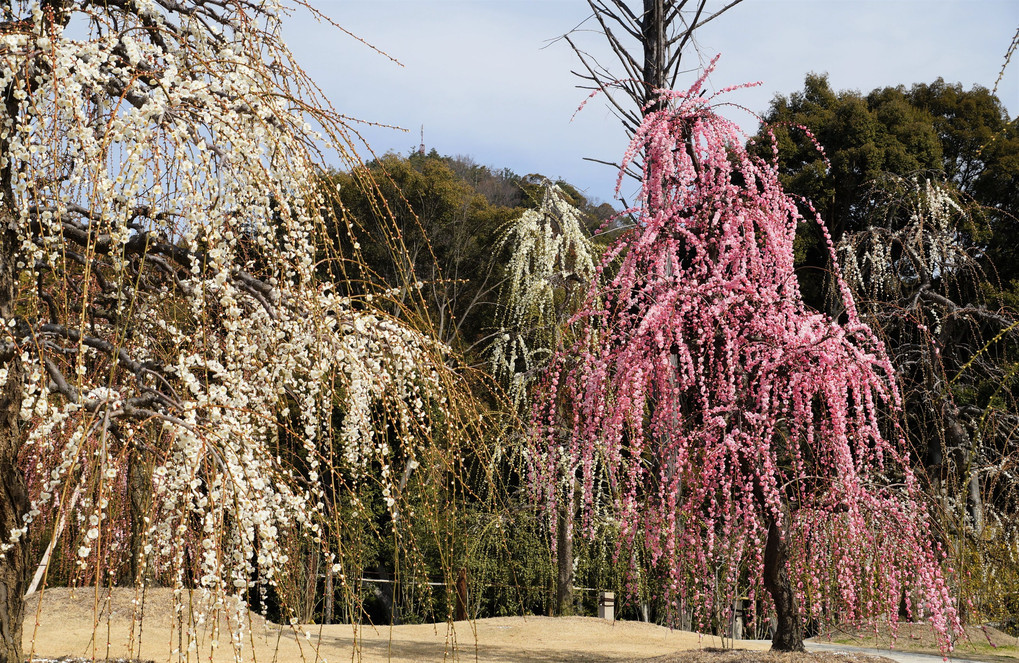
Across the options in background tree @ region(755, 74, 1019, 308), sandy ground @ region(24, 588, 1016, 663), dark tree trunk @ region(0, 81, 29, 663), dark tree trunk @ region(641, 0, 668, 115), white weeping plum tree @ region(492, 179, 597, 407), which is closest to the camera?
dark tree trunk @ region(0, 81, 29, 663)

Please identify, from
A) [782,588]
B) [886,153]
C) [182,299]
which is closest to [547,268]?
[782,588]

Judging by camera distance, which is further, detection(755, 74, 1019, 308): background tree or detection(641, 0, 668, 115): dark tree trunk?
detection(755, 74, 1019, 308): background tree

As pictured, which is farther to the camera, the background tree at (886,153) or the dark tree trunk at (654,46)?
the background tree at (886,153)

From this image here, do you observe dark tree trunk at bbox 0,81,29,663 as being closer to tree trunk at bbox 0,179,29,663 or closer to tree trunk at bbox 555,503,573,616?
tree trunk at bbox 0,179,29,663

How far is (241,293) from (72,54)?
1.14m

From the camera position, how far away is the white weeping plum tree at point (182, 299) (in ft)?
8.31

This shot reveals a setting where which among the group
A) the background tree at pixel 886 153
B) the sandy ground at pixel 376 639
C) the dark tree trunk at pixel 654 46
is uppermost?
the background tree at pixel 886 153

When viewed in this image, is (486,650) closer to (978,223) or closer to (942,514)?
(942,514)

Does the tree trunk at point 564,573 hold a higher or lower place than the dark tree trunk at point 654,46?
lower

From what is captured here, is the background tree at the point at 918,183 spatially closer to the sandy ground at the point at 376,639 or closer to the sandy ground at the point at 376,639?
the sandy ground at the point at 376,639

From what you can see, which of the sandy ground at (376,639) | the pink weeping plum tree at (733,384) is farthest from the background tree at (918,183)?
the pink weeping plum tree at (733,384)

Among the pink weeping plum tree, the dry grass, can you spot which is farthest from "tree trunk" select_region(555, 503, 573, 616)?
the dry grass

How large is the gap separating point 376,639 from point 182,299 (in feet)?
15.3

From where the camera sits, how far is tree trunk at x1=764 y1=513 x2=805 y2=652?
5.03 m
